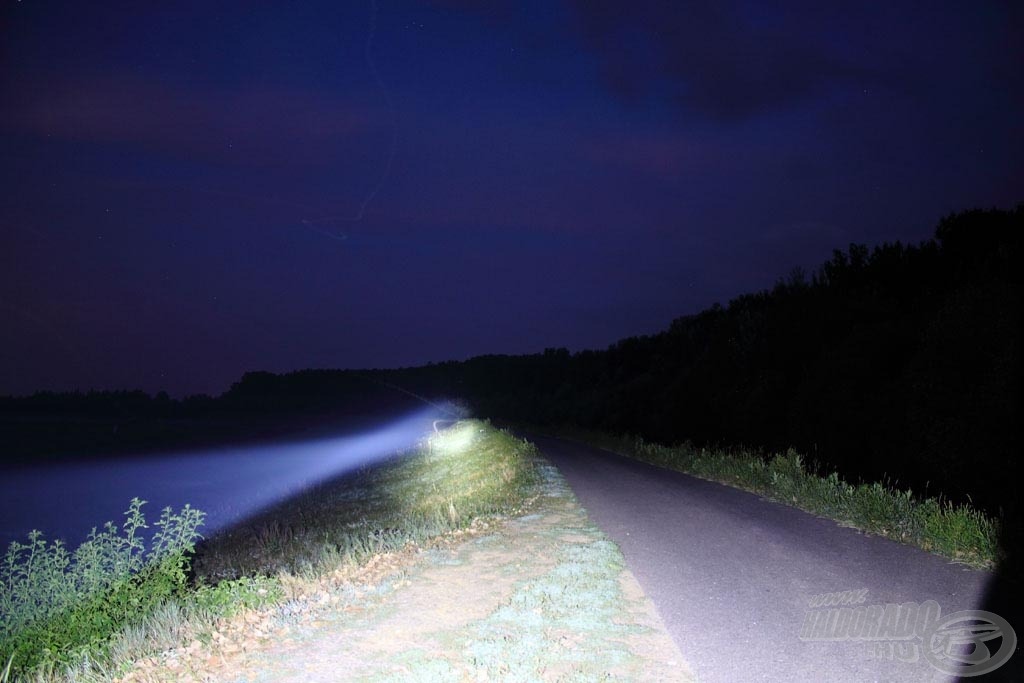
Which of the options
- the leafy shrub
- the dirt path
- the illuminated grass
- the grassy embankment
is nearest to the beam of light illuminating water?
the illuminated grass

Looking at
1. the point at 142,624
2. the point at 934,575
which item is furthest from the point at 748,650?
the point at 142,624

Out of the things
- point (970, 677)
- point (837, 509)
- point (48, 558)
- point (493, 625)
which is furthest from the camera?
point (837, 509)

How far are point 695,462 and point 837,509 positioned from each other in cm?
802

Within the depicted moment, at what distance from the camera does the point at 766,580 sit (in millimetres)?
7824

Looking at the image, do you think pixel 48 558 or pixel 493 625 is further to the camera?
pixel 48 558

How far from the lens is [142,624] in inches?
306

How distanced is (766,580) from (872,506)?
15.6 ft

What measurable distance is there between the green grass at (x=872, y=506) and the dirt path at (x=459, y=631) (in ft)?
14.8

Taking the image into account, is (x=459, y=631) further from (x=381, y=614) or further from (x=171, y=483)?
(x=171, y=483)

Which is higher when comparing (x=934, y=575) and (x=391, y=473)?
(x=934, y=575)

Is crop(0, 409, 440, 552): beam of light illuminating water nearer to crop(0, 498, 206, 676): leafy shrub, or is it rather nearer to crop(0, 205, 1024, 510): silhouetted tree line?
crop(0, 498, 206, 676): leafy shrub

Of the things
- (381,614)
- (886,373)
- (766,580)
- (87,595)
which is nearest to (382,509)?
(87,595)

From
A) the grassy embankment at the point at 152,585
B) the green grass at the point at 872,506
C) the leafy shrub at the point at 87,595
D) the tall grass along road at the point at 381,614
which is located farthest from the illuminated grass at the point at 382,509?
the green grass at the point at 872,506

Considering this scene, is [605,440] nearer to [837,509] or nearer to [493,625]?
[837,509]
